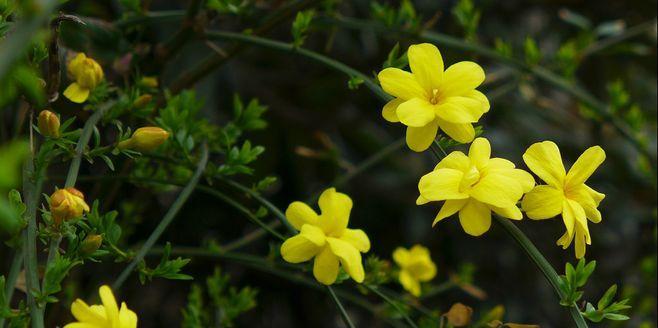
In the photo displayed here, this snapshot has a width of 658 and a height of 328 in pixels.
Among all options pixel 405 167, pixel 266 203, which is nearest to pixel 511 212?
pixel 266 203

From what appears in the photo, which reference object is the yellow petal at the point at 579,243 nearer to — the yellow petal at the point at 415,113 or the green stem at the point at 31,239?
the yellow petal at the point at 415,113

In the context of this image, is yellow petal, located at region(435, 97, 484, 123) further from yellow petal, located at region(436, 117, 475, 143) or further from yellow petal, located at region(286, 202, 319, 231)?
yellow petal, located at region(286, 202, 319, 231)

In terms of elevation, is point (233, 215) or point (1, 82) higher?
point (1, 82)

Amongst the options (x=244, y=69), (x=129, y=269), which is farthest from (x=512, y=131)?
(x=129, y=269)

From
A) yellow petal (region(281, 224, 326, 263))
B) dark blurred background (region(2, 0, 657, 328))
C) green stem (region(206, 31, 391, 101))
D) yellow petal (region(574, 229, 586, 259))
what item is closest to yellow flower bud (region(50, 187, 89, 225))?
yellow petal (region(281, 224, 326, 263))

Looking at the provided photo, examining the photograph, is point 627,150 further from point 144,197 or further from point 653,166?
point 144,197

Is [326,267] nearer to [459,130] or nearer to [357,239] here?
[357,239]

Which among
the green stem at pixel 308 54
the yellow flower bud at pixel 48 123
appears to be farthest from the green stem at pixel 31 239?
the green stem at pixel 308 54
